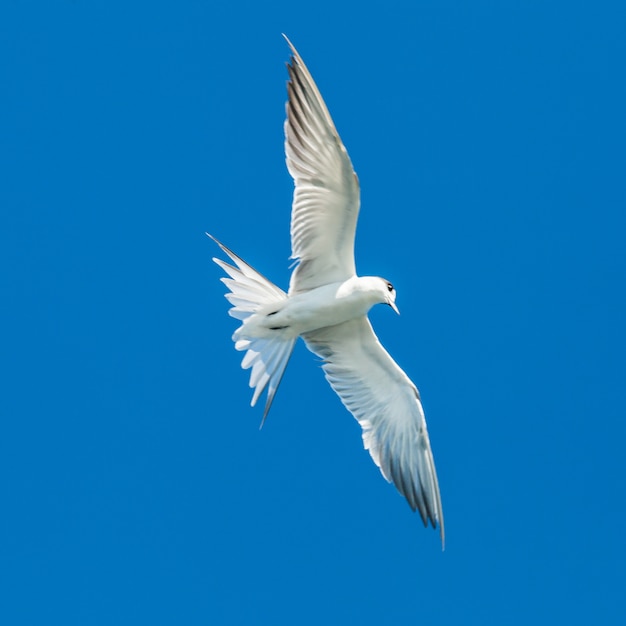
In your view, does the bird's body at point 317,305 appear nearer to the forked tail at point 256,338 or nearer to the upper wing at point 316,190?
the forked tail at point 256,338

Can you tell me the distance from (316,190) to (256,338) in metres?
1.01

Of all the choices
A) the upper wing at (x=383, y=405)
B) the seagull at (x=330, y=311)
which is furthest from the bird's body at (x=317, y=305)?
the upper wing at (x=383, y=405)

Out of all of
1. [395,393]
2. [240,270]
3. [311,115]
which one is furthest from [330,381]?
[311,115]

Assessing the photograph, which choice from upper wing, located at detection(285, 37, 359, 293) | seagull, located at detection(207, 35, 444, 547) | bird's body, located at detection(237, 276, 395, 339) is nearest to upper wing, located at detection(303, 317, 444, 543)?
seagull, located at detection(207, 35, 444, 547)

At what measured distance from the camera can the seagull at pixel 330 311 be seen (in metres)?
8.24

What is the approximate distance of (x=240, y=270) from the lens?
27.3 feet

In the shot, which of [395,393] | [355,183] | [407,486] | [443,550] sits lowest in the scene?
[443,550]

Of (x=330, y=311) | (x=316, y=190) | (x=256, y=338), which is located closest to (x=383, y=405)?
(x=330, y=311)

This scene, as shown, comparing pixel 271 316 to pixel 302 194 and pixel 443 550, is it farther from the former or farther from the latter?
pixel 443 550

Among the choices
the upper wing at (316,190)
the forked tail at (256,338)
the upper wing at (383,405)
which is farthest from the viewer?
the upper wing at (383,405)

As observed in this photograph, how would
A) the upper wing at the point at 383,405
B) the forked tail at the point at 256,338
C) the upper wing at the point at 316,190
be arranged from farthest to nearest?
the upper wing at the point at 383,405
the forked tail at the point at 256,338
the upper wing at the point at 316,190

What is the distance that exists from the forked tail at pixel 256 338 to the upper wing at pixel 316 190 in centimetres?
29

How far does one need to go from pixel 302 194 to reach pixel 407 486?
2048 millimetres

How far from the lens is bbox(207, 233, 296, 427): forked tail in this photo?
837cm
